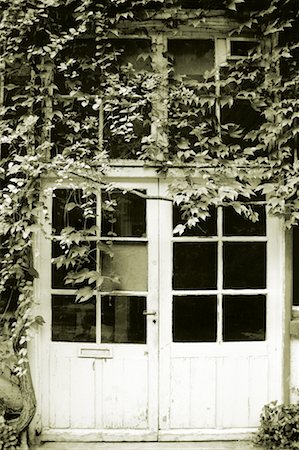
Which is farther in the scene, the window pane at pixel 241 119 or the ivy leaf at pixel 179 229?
the window pane at pixel 241 119

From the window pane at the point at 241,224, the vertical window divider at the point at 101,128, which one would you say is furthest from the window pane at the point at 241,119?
the vertical window divider at the point at 101,128

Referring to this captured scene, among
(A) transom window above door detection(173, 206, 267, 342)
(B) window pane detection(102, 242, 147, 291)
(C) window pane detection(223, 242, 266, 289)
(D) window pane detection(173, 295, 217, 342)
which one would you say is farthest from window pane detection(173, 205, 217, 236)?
(D) window pane detection(173, 295, 217, 342)

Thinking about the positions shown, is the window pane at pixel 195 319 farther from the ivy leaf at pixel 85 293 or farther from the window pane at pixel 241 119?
the window pane at pixel 241 119

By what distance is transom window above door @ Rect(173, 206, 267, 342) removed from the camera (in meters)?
4.22

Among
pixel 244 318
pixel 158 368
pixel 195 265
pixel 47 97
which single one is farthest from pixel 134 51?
pixel 158 368

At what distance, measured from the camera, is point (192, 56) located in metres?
4.31

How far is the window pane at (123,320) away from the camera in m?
4.21

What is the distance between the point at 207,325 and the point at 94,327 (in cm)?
93

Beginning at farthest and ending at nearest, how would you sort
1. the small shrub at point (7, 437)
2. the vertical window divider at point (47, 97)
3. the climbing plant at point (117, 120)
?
the vertical window divider at point (47, 97)
the climbing plant at point (117, 120)
the small shrub at point (7, 437)

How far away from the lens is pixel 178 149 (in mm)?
4219

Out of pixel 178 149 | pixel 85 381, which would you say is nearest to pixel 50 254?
pixel 85 381

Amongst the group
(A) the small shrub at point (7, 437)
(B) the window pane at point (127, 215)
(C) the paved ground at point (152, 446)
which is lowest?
(C) the paved ground at point (152, 446)

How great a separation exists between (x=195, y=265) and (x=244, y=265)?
41cm

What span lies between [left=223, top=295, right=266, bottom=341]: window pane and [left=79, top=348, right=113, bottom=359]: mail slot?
97cm
